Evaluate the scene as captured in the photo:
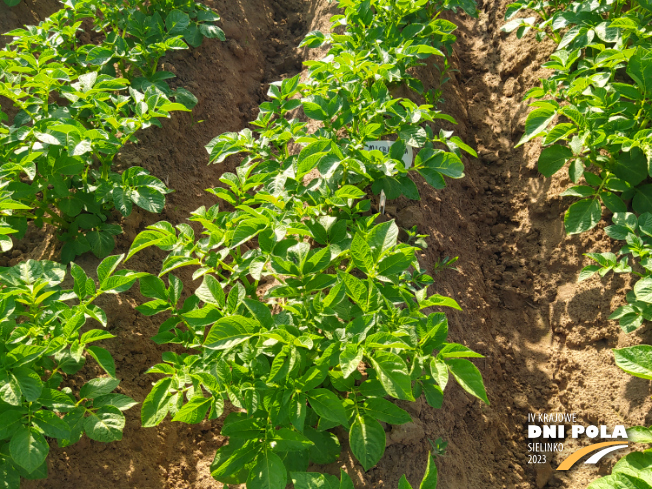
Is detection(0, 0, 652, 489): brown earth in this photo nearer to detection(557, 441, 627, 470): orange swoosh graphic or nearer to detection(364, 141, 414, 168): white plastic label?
detection(557, 441, 627, 470): orange swoosh graphic

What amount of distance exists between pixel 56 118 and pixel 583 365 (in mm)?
2369

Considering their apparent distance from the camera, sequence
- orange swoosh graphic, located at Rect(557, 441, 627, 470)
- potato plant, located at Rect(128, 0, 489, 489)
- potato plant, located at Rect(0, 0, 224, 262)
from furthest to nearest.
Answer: orange swoosh graphic, located at Rect(557, 441, 627, 470) → potato plant, located at Rect(0, 0, 224, 262) → potato plant, located at Rect(128, 0, 489, 489)

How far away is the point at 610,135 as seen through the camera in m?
1.94

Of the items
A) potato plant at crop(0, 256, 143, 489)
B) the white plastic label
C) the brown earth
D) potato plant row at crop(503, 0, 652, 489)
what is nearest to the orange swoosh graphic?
the brown earth

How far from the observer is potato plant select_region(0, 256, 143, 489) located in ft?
4.10

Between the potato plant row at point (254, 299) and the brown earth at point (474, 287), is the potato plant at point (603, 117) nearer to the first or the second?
the brown earth at point (474, 287)

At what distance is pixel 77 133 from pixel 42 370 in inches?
32.5

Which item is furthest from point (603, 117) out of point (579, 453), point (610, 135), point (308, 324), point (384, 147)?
point (308, 324)

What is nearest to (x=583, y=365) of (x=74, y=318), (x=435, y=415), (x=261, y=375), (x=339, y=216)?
(x=435, y=415)

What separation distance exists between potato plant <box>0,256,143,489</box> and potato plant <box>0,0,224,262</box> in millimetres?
240

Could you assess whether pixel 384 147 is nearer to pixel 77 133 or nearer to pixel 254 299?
pixel 254 299

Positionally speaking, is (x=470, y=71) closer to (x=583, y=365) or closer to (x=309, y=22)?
(x=309, y=22)

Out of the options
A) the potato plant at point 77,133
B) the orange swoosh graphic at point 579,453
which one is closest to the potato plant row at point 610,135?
the orange swoosh graphic at point 579,453

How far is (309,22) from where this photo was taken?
3.40m
